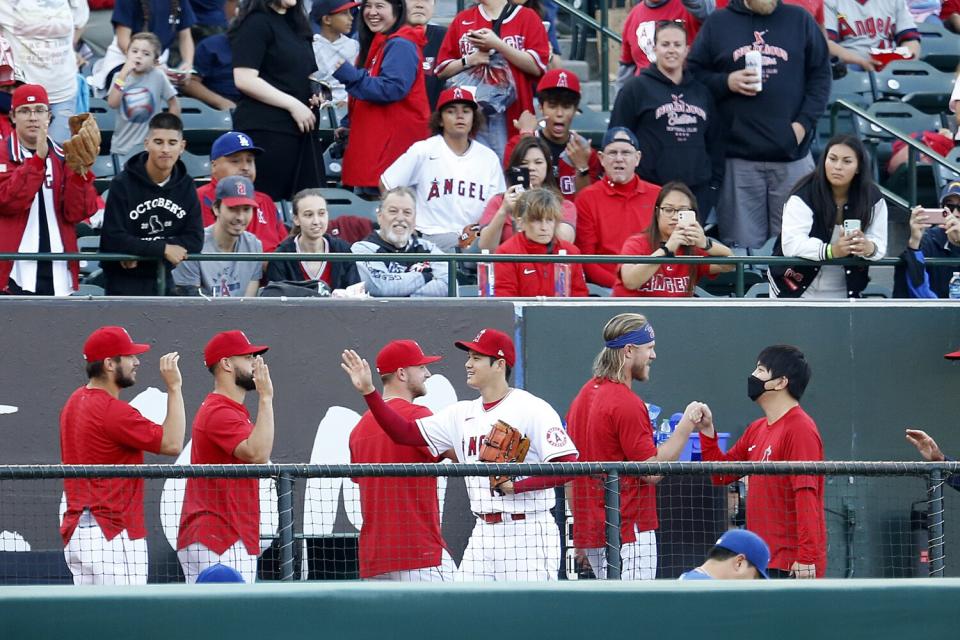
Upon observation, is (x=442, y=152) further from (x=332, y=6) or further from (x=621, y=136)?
(x=332, y=6)

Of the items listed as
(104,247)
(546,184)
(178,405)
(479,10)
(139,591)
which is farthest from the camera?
(479,10)

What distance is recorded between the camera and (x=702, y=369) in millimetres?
9414

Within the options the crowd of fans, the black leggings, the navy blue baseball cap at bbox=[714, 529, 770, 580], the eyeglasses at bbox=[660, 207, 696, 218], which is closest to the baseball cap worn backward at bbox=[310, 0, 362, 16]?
the crowd of fans

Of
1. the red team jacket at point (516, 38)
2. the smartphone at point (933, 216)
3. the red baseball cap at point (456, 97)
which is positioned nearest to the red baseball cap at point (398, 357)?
the red baseball cap at point (456, 97)

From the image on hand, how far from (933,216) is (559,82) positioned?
2.60 meters

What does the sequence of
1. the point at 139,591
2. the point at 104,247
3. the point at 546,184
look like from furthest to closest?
the point at 546,184 → the point at 104,247 → the point at 139,591

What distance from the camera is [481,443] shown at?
7.46 meters

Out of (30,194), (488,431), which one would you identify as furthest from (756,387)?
(30,194)

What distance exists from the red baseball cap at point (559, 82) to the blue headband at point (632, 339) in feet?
10.7

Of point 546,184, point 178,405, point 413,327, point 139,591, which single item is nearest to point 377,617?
point 139,591

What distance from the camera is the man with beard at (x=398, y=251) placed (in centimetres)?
937

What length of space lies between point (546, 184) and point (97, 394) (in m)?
3.55

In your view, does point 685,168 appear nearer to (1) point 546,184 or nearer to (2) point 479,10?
(1) point 546,184

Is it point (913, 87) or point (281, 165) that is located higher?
point (913, 87)
